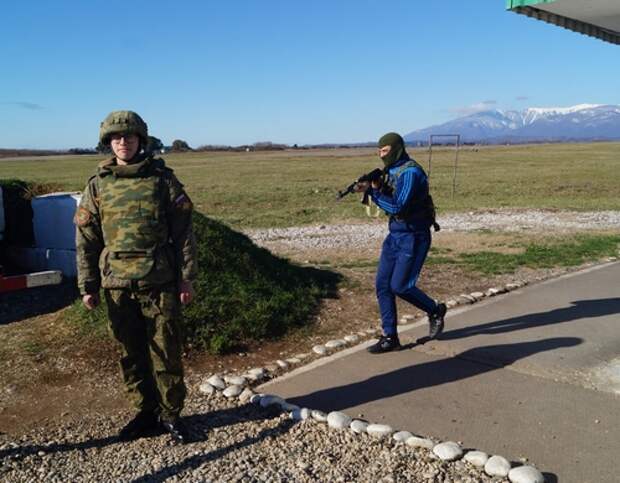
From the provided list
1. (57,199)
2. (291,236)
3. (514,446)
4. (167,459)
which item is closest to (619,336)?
(514,446)

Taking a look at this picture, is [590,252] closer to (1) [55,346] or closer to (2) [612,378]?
(2) [612,378]

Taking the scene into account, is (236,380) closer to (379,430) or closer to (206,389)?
(206,389)

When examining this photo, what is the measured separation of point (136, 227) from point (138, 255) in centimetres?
16

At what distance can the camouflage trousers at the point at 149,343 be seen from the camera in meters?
3.86

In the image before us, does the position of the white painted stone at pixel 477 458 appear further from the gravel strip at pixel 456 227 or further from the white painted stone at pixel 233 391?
the gravel strip at pixel 456 227

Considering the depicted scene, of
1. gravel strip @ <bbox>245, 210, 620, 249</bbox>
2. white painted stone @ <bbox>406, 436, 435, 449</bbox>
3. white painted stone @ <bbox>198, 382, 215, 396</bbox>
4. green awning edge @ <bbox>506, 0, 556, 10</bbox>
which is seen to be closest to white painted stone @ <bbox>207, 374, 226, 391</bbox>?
white painted stone @ <bbox>198, 382, 215, 396</bbox>

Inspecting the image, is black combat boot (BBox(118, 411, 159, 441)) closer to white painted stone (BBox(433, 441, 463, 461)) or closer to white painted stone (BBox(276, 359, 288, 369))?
white painted stone (BBox(276, 359, 288, 369))

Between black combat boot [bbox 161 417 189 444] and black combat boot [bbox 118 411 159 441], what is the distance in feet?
0.41

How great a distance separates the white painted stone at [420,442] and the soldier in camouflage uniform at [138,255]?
4.54 ft

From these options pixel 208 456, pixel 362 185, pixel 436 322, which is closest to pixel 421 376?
pixel 436 322

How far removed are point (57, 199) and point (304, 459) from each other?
199 inches

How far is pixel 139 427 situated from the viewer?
4.10m

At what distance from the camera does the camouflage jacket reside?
3732 mm

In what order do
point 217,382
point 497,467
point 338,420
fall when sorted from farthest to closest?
point 217,382 → point 338,420 → point 497,467
